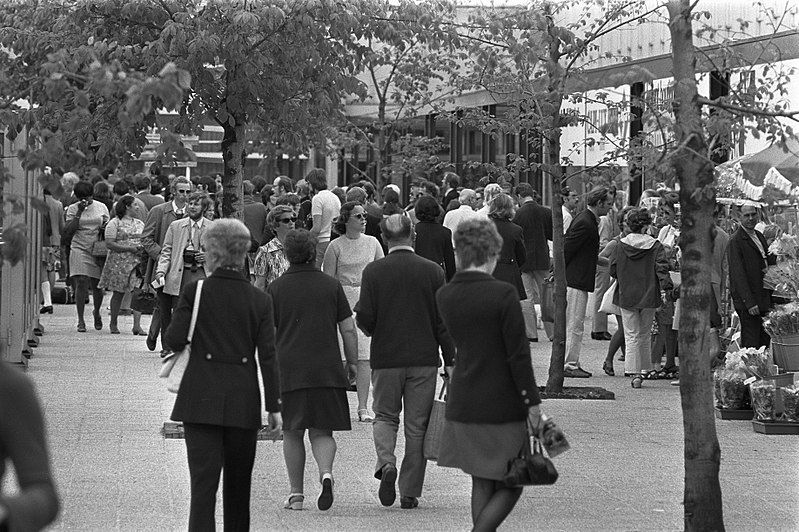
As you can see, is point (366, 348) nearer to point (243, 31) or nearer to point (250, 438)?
point (243, 31)

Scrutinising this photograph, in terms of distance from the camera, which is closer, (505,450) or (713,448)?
(505,450)

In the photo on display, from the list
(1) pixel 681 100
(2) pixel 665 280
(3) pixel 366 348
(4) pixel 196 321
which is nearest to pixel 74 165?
(4) pixel 196 321

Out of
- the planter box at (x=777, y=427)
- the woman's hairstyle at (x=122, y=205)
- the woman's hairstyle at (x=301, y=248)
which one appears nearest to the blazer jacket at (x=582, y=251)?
the planter box at (x=777, y=427)

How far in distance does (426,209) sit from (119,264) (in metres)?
5.91

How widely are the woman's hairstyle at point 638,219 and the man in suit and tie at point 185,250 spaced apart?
14.1 feet

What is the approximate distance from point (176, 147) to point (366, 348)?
5.72 meters

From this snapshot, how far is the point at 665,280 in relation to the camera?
47.7 feet

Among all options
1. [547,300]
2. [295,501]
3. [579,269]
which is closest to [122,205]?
[547,300]

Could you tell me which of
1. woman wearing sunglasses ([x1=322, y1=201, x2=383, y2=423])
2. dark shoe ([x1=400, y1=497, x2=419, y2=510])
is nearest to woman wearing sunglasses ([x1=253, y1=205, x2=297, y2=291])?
woman wearing sunglasses ([x1=322, y1=201, x2=383, y2=423])

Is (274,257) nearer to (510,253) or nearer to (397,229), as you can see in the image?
(397,229)

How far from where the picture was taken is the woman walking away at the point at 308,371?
8102 millimetres

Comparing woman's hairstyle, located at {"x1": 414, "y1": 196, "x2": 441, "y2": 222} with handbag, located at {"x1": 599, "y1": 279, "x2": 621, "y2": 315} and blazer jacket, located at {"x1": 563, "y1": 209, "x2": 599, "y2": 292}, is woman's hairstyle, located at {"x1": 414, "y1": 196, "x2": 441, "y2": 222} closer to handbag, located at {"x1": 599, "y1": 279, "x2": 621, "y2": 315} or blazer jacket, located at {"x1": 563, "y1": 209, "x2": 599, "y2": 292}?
blazer jacket, located at {"x1": 563, "y1": 209, "x2": 599, "y2": 292}

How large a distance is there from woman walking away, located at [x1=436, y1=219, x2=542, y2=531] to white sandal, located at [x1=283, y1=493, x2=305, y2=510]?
1.85m

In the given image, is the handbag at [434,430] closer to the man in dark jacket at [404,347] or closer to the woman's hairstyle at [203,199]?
the man in dark jacket at [404,347]
